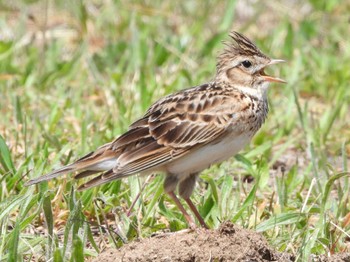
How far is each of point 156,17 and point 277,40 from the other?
1423 millimetres

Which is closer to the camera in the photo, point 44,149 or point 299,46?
point 44,149

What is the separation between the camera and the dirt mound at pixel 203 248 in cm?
504

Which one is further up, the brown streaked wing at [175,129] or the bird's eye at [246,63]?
the bird's eye at [246,63]

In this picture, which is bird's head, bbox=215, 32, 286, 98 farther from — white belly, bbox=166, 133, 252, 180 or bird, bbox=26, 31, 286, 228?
white belly, bbox=166, 133, 252, 180

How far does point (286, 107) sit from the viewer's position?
28.6 ft

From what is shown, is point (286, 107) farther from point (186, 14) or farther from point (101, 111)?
point (186, 14)

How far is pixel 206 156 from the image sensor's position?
605cm

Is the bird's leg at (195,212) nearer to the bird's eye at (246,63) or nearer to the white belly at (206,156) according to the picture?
the white belly at (206,156)

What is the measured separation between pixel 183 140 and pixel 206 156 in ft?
0.62

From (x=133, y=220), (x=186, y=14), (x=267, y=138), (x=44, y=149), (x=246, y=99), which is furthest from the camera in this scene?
(x=186, y=14)

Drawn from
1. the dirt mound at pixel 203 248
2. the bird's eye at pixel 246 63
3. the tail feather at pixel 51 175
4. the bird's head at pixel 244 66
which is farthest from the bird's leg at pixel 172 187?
the bird's eye at pixel 246 63

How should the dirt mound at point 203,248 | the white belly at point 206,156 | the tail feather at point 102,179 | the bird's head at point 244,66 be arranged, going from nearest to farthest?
the dirt mound at point 203,248, the tail feather at point 102,179, the white belly at point 206,156, the bird's head at point 244,66

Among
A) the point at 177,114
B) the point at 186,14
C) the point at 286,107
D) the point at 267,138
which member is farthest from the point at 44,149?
the point at 186,14

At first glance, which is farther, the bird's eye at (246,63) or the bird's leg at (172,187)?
the bird's eye at (246,63)
